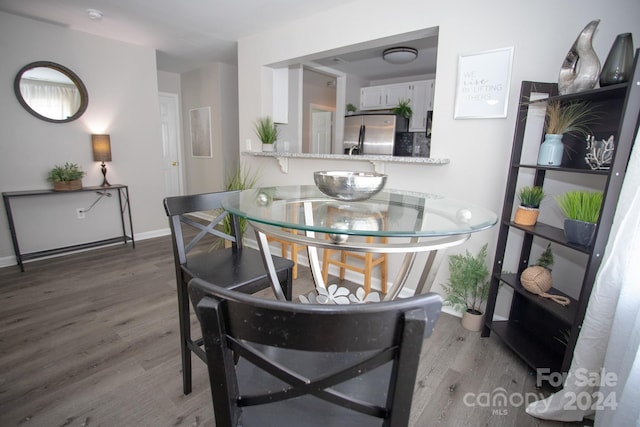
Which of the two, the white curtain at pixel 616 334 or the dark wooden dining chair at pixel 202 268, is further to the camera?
the dark wooden dining chair at pixel 202 268

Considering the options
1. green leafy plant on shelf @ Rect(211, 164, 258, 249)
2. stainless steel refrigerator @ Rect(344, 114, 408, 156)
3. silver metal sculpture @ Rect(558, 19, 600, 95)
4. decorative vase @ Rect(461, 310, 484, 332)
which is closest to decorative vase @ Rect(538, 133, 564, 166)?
silver metal sculpture @ Rect(558, 19, 600, 95)

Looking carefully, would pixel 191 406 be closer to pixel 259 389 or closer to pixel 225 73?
pixel 259 389

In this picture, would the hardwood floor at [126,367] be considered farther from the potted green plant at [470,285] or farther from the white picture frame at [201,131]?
the white picture frame at [201,131]

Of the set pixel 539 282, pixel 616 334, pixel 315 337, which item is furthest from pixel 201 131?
pixel 616 334

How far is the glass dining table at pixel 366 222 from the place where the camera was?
107cm

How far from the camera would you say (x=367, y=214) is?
142 centimetres

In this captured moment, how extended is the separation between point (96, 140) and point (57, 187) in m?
0.65

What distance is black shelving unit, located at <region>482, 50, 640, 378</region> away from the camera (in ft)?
3.96

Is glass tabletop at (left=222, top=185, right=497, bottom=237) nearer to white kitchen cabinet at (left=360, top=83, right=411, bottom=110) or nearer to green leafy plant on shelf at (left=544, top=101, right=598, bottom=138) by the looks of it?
green leafy plant on shelf at (left=544, top=101, right=598, bottom=138)

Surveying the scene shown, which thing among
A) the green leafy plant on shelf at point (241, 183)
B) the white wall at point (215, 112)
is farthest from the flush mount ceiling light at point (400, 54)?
the white wall at point (215, 112)

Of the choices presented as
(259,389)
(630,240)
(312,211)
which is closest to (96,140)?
(312,211)

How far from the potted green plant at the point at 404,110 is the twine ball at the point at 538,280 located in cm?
349

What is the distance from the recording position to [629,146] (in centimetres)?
118

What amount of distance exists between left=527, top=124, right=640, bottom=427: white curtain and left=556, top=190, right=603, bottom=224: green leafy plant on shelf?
0.20 metres
